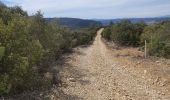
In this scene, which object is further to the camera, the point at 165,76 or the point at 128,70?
the point at 128,70

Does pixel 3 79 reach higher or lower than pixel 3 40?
lower

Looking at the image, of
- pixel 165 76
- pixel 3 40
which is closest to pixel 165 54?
pixel 165 76

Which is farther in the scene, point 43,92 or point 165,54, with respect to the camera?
point 165,54

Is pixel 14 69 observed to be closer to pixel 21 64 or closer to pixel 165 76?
pixel 21 64

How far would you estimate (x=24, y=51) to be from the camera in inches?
583

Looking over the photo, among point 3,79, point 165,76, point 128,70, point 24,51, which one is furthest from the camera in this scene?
point 128,70

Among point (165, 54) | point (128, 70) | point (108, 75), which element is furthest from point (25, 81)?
point (165, 54)

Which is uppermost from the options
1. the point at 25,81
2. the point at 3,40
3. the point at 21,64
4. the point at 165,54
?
the point at 3,40

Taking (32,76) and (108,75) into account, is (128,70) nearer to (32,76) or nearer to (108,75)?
(108,75)

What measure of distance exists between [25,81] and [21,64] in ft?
5.76

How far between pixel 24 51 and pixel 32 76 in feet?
3.58

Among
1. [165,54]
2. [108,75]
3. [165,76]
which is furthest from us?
[165,54]

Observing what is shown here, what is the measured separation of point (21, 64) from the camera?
1339cm

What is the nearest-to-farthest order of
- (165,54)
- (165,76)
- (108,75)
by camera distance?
1. (165,76)
2. (108,75)
3. (165,54)
